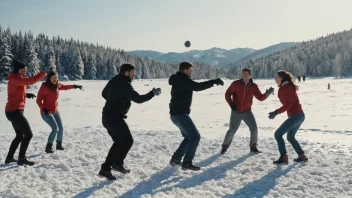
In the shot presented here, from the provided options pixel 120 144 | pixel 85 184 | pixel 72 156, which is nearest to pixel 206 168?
pixel 120 144

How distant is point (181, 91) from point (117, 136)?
5.36 ft

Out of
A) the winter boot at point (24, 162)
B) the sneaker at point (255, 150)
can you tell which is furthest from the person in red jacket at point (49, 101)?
the sneaker at point (255, 150)

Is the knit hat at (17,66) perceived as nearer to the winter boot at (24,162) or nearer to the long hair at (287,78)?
the winter boot at (24,162)

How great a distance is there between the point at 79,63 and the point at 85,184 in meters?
91.5

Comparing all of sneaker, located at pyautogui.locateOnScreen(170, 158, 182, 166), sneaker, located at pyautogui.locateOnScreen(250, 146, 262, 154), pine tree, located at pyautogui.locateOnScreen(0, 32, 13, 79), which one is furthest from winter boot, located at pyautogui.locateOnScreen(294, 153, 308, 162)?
pine tree, located at pyautogui.locateOnScreen(0, 32, 13, 79)

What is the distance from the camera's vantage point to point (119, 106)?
6.01m

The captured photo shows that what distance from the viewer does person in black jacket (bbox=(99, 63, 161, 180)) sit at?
5855 millimetres

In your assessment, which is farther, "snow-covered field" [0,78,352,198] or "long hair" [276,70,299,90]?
"long hair" [276,70,299,90]

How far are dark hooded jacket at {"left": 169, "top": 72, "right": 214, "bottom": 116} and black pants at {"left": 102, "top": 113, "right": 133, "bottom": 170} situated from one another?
1.21 metres

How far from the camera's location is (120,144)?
6238 mm

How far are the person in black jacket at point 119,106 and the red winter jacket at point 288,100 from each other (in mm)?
2962

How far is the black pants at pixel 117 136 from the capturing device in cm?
602

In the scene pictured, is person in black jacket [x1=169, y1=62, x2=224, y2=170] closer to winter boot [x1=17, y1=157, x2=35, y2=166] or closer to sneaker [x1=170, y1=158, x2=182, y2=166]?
sneaker [x1=170, y1=158, x2=182, y2=166]

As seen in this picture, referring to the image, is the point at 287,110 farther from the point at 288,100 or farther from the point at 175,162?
the point at 175,162
